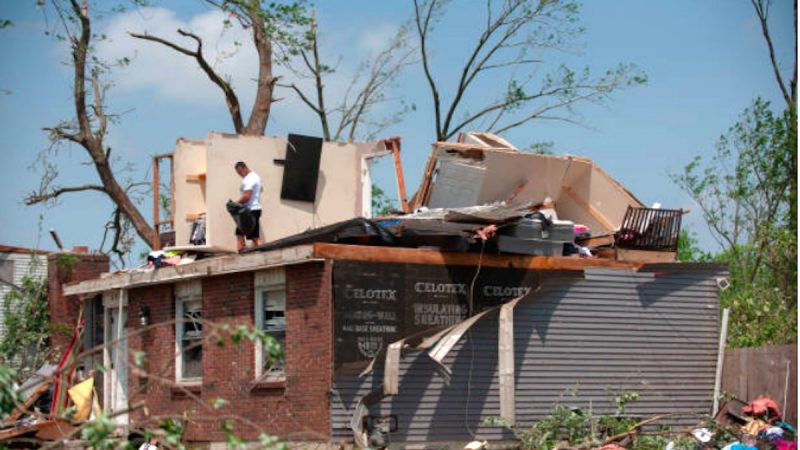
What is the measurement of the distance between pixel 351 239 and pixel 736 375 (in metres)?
6.26

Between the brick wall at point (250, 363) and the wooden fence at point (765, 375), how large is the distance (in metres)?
6.42

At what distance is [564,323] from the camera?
18.1m

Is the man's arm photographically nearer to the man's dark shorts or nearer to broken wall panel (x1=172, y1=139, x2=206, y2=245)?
the man's dark shorts

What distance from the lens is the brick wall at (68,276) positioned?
976 inches

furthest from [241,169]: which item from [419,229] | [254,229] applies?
[419,229]

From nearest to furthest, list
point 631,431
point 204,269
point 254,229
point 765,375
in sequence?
point 631,431 → point 765,375 → point 204,269 → point 254,229

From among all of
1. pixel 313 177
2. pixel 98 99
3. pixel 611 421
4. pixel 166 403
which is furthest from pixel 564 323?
pixel 98 99

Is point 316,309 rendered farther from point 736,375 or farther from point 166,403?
point 736,375

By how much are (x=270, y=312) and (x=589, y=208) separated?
224 inches

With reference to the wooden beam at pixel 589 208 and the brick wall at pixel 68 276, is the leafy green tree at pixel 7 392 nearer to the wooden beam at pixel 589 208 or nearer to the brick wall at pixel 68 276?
the wooden beam at pixel 589 208

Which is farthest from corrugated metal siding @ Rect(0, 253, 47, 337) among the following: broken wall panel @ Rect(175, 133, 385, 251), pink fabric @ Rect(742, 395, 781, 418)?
pink fabric @ Rect(742, 395, 781, 418)

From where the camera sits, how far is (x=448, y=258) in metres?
17.3

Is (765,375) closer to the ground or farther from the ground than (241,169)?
closer to the ground

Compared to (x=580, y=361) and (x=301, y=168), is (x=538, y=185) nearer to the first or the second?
(x=580, y=361)
